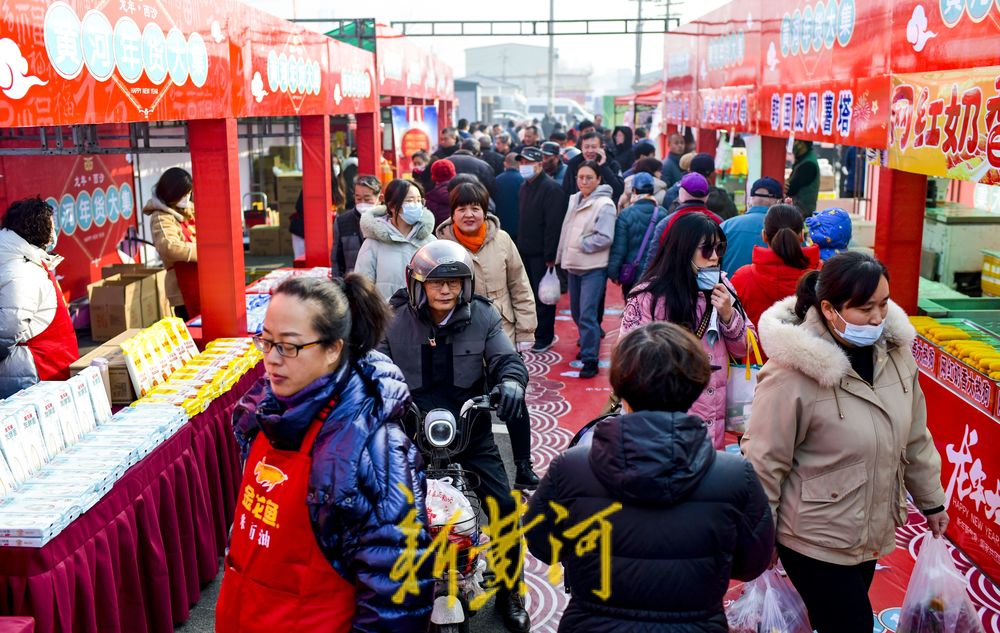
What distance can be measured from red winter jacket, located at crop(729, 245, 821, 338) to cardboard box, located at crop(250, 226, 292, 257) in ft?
30.0

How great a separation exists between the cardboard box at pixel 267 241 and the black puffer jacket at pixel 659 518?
38.1ft

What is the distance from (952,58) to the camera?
5.46 meters

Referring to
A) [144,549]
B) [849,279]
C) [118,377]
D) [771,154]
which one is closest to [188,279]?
[118,377]

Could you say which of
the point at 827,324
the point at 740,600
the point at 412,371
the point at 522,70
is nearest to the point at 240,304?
the point at 412,371

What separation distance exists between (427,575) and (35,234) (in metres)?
3.60

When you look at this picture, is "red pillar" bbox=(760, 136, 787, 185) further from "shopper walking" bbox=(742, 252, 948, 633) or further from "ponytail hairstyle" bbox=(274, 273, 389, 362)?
"ponytail hairstyle" bbox=(274, 273, 389, 362)

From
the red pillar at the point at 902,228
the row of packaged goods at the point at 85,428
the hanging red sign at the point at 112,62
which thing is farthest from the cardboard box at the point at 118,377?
the red pillar at the point at 902,228

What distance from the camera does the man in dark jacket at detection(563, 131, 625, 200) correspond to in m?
10.3

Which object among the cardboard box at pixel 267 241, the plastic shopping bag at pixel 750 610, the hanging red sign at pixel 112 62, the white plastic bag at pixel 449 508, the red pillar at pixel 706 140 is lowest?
the plastic shopping bag at pixel 750 610

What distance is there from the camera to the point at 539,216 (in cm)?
898

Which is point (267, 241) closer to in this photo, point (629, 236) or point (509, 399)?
point (629, 236)

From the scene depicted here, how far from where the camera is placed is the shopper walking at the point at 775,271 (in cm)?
541

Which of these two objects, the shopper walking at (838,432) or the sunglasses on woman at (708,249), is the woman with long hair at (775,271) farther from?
the shopper walking at (838,432)

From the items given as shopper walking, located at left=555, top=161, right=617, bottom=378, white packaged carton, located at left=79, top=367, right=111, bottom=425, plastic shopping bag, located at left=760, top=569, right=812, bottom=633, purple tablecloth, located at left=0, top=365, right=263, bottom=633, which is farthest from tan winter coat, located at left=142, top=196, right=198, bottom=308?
plastic shopping bag, located at left=760, top=569, right=812, bottom=633
